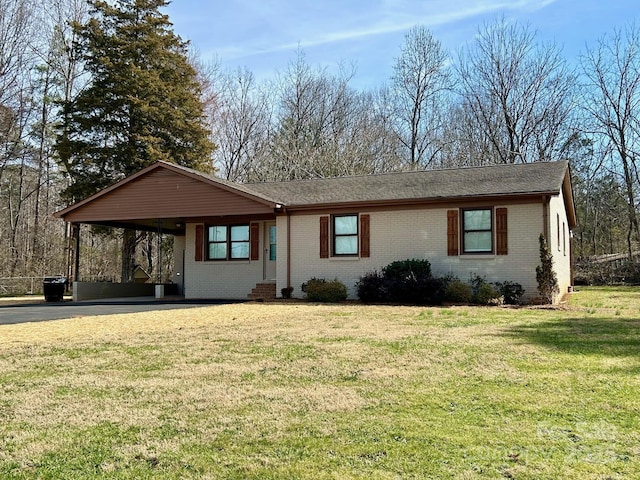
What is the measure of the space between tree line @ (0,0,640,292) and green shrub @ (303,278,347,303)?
13094 millimetres

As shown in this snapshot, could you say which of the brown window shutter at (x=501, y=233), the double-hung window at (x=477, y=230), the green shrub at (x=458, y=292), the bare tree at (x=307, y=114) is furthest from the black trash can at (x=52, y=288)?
the bare tree at (x=307, y=114)

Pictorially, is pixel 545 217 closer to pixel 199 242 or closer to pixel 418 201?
pixel 418 201

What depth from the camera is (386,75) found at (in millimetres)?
36969

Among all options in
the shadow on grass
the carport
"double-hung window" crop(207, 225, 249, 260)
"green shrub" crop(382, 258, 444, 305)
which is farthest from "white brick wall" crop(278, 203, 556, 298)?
the shadow on grass

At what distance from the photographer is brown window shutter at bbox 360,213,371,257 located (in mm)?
17312

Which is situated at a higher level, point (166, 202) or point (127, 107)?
point (127, 107)

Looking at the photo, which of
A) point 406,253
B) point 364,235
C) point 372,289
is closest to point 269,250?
point 364,235

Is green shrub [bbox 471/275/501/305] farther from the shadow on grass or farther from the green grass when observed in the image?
the green grass

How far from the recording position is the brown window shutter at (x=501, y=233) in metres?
15.8

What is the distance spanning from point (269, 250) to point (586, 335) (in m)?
12.7

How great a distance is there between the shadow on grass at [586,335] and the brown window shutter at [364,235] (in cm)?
714

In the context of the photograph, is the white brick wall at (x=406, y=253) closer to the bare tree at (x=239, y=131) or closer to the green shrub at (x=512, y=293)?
the green shrub at (x=512, y=293)

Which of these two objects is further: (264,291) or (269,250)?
(269,250)

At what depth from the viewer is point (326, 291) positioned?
16719 millimetres
